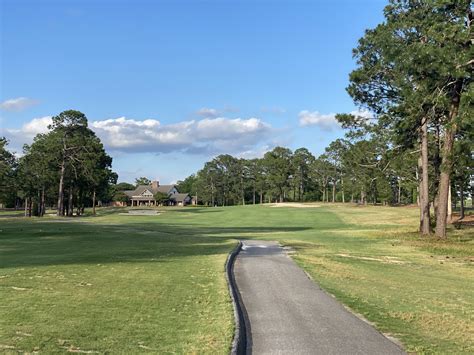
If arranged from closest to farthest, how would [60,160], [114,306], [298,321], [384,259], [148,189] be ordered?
[298,321], [114,306], [384,259], [60,160], [148,189]

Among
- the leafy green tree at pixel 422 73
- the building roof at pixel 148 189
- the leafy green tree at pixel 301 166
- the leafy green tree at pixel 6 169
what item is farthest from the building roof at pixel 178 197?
the leafy green tree at pixel 422 73

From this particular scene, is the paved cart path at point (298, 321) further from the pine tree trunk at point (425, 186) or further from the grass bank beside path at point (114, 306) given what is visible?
the pine tree trunk at point (425, 186)

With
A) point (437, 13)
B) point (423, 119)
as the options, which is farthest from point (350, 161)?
point (437, 13)

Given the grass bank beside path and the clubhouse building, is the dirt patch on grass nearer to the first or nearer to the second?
the grass bank beside path

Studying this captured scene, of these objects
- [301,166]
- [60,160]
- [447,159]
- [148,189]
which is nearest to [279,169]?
[301,166]

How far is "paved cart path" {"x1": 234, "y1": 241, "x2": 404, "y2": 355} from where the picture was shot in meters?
6.37

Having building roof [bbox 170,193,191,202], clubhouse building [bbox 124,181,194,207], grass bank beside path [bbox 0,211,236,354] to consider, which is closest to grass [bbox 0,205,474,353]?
grass bank beside path [bbox 0,211,236,354]

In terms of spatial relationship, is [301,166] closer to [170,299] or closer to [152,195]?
[152,195]

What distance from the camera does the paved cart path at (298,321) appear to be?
637cm

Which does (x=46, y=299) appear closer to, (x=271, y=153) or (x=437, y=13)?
(x=437, y=13)

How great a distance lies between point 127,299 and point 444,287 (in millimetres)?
8213

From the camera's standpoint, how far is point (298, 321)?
25.4 ft


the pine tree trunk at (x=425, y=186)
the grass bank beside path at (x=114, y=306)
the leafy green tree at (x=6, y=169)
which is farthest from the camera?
the leafy green tree at (x=6, y=169)

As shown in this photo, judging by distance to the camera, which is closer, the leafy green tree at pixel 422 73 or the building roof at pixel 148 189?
the leafy green tree at pixel 422 73
